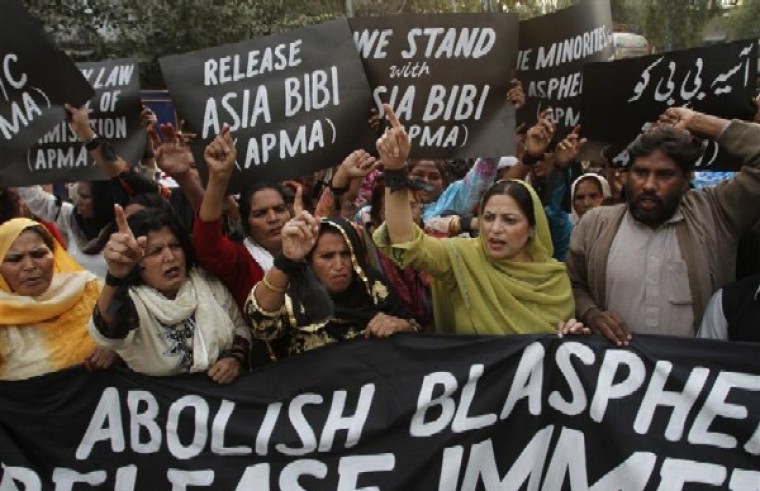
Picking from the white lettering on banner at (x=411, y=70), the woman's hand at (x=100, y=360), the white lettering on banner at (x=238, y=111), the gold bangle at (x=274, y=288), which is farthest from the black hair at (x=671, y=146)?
the woman's hand at (x=100, y=360)

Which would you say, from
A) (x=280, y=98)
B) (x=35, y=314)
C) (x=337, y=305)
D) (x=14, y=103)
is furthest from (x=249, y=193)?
(x=14, y=103)

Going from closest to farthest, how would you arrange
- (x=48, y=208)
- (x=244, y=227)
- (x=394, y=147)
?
(x=394, y=147)
(x=244, y=227)
(x=48, y=208)

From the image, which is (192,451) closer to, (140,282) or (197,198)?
(140,282)

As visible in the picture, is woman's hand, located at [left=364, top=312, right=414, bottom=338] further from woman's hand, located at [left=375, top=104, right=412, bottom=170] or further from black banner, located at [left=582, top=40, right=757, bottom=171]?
black banner, located at [left=582, top=40, right=757, bottom=171]

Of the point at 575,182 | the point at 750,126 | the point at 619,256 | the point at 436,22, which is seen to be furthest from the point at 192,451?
the point at 575,182

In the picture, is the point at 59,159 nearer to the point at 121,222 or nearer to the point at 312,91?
the point at 312,91

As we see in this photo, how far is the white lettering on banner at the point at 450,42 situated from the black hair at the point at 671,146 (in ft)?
3.03

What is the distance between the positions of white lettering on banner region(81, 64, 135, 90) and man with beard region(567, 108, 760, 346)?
8.94ft

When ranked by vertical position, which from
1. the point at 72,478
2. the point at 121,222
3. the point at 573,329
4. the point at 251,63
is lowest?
the point at 72,478

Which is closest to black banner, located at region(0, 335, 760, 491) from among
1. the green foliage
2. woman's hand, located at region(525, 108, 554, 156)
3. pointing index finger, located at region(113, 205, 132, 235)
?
pointing index finger, located at region(113, 205, 132, 235)

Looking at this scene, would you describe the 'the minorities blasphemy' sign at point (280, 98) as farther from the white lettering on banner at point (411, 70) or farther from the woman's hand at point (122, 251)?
the woman's hand at point (122, 251)

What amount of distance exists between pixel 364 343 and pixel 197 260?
75 centimetres

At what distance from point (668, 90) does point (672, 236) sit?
3.29 feet

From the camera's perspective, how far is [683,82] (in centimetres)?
379
